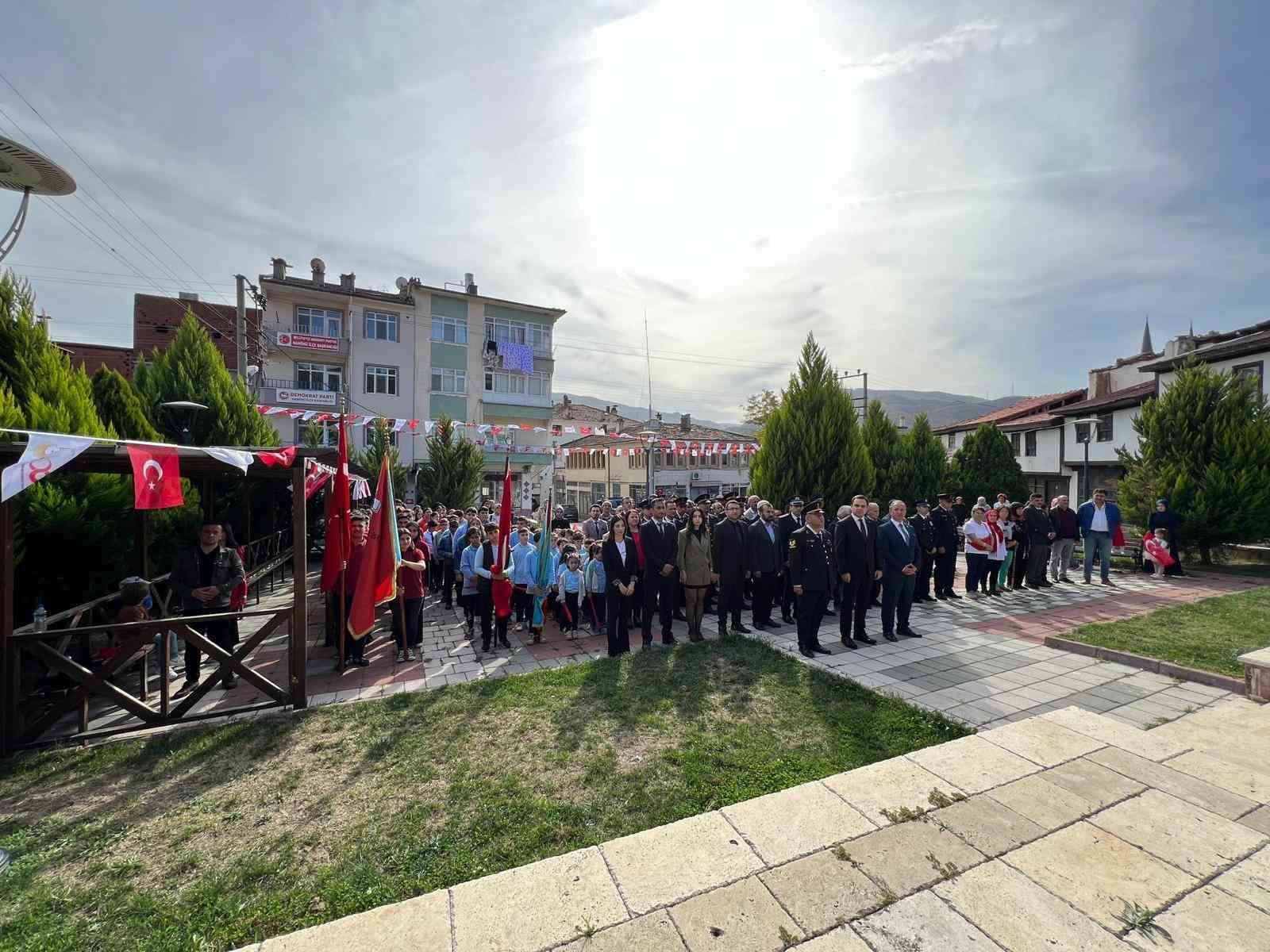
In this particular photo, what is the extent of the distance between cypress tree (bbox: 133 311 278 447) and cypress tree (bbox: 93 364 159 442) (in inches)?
78.7

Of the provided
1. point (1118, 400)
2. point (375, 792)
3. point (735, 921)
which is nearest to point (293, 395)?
point (375, 792)

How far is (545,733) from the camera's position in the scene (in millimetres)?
5184

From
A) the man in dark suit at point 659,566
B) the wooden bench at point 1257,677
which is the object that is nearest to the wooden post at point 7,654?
the man in dark suit at point 659,566

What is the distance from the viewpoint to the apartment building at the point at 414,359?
30094mm

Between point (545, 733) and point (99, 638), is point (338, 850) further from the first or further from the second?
point (99, 638)

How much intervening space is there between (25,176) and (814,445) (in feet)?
44.5

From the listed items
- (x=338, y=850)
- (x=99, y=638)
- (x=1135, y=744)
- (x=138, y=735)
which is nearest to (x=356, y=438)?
(x=99, y=638)

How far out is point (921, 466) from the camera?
21.4 meters

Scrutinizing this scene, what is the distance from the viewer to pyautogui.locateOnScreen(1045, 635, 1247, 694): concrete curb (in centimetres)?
593

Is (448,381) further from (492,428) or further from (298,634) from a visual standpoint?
(298,634)

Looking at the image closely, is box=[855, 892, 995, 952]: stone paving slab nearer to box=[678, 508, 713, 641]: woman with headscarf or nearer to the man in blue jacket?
box=[678, 508, 713, 641]: woman with headscarf

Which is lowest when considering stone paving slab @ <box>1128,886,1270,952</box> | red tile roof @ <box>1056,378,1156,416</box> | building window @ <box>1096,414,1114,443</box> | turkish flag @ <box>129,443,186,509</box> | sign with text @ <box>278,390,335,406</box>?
stone paving slab @ <box>1128,886,1270,952</box>

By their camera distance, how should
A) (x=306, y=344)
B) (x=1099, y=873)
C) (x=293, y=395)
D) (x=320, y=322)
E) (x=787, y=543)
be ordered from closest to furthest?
(x=1099, y=873), (x=787, y=543), (x=293, y=395), (x=306, y=344), (x=320, y=322)

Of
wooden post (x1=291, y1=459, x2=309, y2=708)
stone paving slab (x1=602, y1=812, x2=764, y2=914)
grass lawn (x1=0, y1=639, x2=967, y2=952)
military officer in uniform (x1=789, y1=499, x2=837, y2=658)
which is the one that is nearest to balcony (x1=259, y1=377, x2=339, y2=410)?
wooden post (x1=291, y1=459, x2=309, y2=708)
